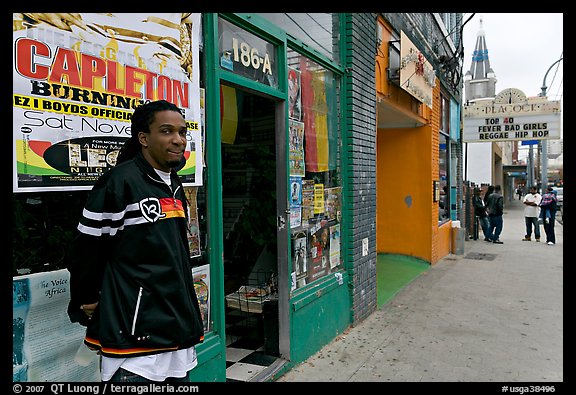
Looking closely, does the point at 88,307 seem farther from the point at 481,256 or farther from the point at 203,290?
the point at 481,256

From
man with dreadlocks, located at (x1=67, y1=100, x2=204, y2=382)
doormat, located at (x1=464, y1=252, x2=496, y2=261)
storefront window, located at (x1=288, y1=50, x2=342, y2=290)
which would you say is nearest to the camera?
man with dreadlocks, located at (x1=67, y1=100, x2=204, y2=382)

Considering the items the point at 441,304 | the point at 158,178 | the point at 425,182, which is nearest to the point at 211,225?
the point at 158,178

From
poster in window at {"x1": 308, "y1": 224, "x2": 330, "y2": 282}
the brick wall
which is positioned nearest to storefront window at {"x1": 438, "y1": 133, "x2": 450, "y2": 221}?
the brick wall

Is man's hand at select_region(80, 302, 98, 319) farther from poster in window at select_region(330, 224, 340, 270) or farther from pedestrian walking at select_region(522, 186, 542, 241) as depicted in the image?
pedestrian walking at select_region(522, 186, 542, 241)

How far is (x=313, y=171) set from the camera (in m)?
5.32

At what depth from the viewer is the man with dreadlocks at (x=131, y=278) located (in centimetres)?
209

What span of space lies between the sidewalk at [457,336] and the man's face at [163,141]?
2.81m

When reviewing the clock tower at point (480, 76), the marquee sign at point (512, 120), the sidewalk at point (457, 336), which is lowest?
the sidewalk at point (457, 336)

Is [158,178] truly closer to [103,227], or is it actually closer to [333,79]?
[103,227]

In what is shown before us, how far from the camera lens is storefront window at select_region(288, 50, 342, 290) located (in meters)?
4.93

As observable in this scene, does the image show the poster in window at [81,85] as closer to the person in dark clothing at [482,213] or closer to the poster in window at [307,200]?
the poster in window at [307,200]

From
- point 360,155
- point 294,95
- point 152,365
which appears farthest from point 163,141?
point 360,155

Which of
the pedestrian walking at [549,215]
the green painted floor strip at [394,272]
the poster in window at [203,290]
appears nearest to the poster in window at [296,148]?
the poster in window at [203,290]

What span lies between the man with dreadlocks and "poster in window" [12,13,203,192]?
518 mm
